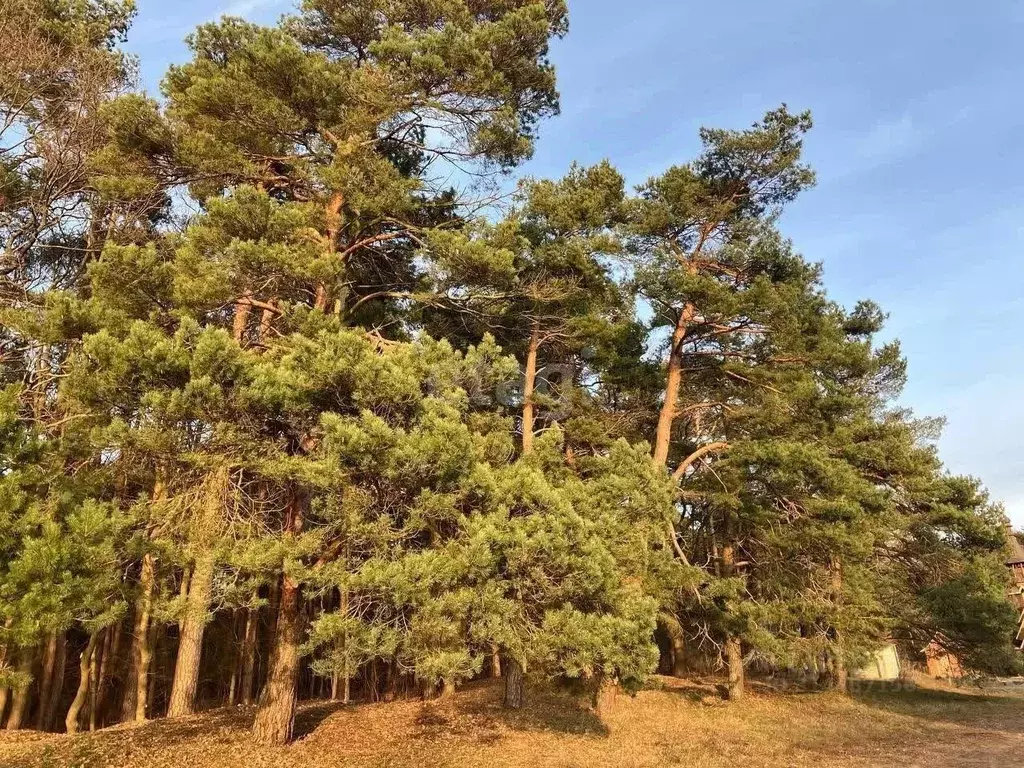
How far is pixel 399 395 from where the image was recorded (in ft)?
21.2

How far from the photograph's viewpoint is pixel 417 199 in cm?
1009

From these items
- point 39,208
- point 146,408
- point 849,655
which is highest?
point 39,208

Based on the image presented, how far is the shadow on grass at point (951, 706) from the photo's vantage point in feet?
45.2

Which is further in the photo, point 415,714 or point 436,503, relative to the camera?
point 415,714

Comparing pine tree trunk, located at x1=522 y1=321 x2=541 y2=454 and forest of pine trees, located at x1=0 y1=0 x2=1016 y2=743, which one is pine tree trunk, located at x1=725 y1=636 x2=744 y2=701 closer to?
forest of pine trees, located at x1=0 y1=0 x2=1016 y2=743

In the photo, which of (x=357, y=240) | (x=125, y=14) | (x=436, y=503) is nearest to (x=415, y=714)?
(x=436, y=503)

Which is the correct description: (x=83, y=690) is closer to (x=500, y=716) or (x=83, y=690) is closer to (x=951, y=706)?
(x=500, y=716)

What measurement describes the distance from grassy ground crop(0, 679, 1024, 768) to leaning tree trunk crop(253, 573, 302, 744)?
0.95 ft

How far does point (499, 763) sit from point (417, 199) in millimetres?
8284

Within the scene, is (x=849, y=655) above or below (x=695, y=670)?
above

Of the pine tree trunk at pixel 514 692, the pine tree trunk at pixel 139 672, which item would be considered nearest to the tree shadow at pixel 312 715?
the pine tree trunk at pixel 139 672

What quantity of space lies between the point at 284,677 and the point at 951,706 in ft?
58.2

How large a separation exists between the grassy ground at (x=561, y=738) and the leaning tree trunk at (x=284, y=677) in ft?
0.95

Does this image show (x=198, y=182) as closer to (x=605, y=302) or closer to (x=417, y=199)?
(x=417, y=199)
